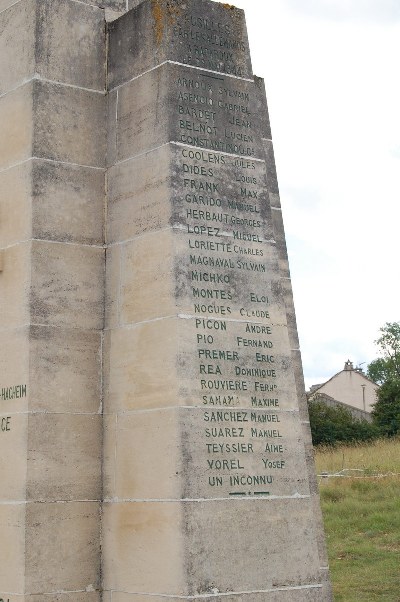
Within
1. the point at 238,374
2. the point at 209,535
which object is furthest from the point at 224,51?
the point at 209,535

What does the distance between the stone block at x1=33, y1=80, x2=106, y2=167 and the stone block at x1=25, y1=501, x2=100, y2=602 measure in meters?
3.43

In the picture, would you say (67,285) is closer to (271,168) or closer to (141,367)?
(141,367)

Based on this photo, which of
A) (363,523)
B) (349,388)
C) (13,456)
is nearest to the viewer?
(13,456)

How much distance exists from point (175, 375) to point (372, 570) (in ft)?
38.5

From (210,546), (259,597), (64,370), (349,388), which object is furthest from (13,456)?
(349,388)

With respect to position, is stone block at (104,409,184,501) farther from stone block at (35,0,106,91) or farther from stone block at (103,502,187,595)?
stone block at (35,0,106,91)

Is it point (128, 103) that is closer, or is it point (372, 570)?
point (128, 103)

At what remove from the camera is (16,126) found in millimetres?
10602

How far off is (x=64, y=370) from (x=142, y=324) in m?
Answer: 0.88

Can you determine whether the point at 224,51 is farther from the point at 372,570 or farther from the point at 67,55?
the point at 372,570

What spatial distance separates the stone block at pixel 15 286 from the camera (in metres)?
10.0

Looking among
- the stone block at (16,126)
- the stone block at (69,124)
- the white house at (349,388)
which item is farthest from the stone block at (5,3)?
the white house at (349,388)

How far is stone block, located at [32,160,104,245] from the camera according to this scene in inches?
403

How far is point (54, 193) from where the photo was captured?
10.3 meters
